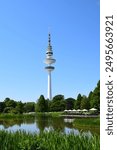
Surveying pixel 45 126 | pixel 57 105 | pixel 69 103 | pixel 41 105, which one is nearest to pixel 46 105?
pixel 41 105

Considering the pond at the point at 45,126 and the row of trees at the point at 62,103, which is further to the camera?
the row of trees at the point at 62,103

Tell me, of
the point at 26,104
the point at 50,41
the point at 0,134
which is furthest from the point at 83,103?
the point at 0,134

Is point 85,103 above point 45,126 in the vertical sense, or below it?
above

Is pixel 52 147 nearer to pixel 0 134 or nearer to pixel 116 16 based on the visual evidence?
pixel 0 134

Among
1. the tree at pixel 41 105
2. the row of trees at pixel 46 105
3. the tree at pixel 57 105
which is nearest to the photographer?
the row of trees at pixel 46 105

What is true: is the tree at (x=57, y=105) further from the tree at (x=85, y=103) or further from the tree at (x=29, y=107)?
the tree at (x=85, y=103)

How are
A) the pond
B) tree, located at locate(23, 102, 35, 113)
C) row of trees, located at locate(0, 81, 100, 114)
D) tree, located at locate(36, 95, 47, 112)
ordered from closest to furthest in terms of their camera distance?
the pond
row of trees, located at locate(0, 81, 100, 114)
tree, located at locate(36, 95, 47, 112)
tree, located at locate(23, 102, 35, 113)

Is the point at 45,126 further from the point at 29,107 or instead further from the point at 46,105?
the point at 29,107

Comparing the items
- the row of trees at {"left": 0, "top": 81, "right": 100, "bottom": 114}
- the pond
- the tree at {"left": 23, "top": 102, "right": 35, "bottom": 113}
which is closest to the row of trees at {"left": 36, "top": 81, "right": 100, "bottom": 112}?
the row of trees at {"left": 0, "top": 81, "right": 100, "bottom": 114}

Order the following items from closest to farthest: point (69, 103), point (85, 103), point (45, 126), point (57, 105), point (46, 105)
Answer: point (45, 126) → point (85, 103) → point (46, 105) → point (57, 105) → point (69, 103)

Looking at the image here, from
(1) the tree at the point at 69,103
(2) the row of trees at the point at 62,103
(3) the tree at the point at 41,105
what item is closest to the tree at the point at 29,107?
(2) the row of trees at the point at 62,103

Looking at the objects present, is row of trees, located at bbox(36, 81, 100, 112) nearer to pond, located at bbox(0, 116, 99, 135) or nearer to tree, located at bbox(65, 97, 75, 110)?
tree, located at bbox(65, 97, 75, 110)

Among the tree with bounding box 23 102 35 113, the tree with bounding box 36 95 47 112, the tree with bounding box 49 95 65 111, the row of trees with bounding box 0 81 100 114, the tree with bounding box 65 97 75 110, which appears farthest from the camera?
the tree with bounding box 65 97 75 110

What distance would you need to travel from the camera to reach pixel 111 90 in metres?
2.09
